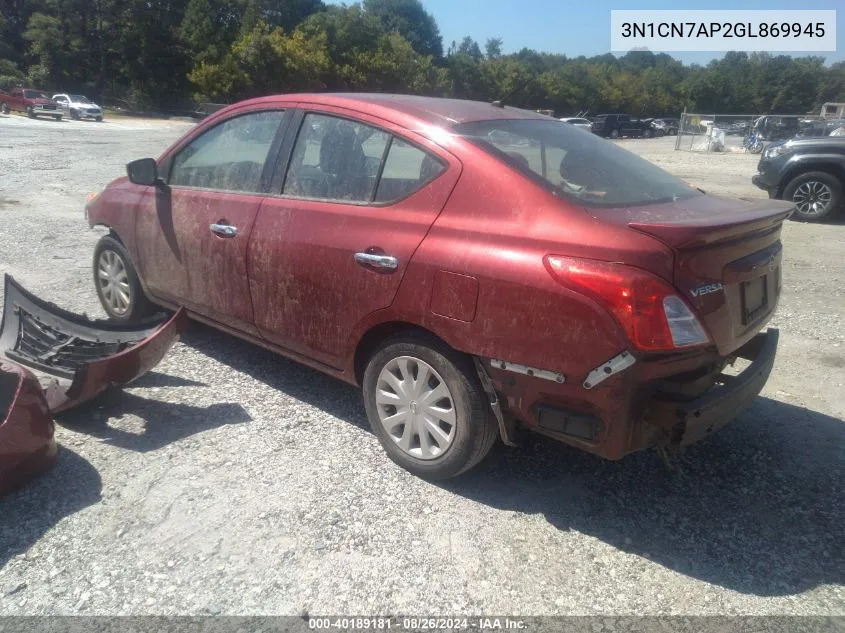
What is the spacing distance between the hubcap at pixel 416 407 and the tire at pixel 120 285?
7.86ft

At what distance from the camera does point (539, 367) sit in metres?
2.73

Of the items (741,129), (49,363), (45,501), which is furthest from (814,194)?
(741,129)

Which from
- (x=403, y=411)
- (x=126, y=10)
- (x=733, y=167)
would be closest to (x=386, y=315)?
(x=403, y=411)

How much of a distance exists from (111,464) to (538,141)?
2.67 meters

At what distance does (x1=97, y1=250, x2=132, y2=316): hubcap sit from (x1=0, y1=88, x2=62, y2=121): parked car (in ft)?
119

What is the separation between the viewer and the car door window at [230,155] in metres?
3.97

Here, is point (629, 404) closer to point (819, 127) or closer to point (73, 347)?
point (73, 347)

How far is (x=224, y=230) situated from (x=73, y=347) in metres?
1.32

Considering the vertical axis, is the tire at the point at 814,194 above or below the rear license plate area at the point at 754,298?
above

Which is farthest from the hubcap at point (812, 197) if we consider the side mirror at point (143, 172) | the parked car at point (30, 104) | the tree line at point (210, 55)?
the parked car at point (30, 104)

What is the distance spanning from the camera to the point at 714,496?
3264 mm

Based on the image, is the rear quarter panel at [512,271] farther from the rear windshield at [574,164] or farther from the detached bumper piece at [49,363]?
the detached bumper piece at [49,363]

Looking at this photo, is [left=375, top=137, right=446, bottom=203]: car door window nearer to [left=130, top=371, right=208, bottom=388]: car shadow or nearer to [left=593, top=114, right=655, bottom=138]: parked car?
[left=130, top=371, right=208, bottom=388]: car shadow

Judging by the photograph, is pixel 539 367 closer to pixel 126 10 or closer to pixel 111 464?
pixel 111 464
